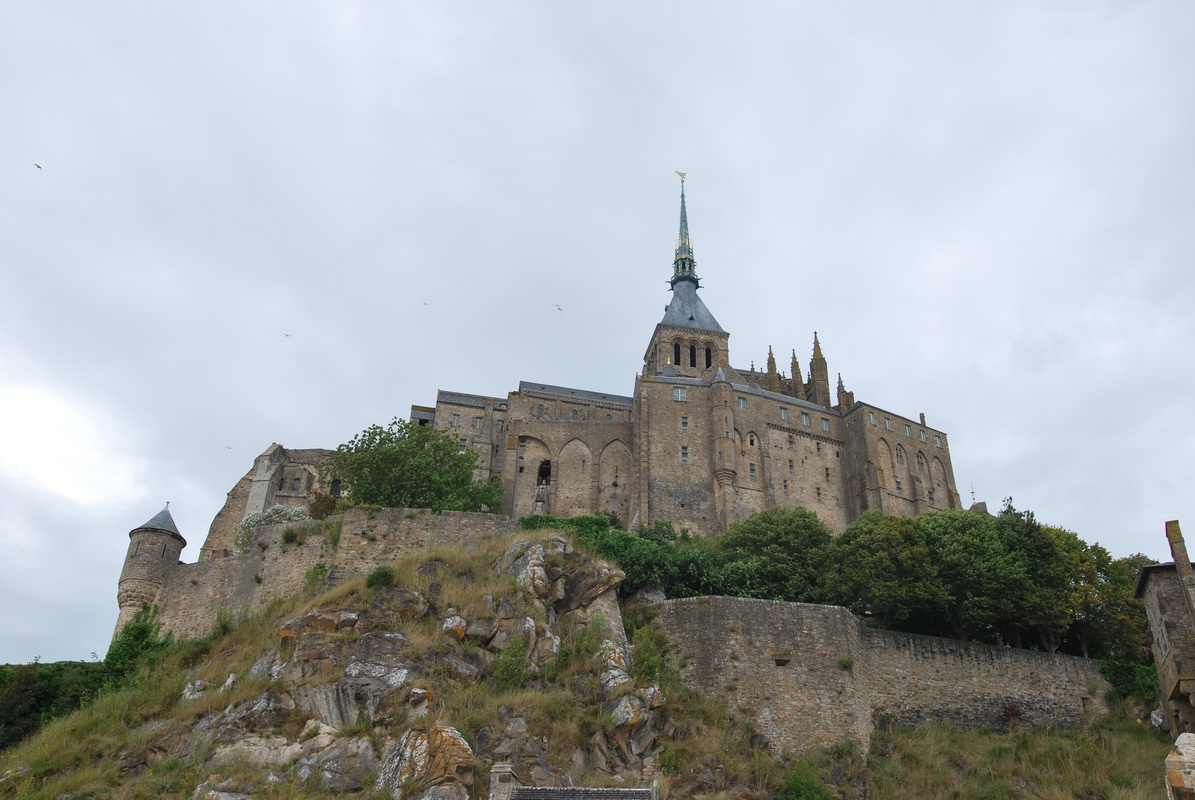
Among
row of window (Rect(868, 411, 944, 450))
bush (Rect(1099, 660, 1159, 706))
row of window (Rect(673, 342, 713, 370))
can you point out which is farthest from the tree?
row of window (Rect(673, 342, 713, 370))

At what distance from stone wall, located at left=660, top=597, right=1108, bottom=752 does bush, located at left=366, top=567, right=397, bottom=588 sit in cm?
816

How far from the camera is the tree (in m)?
42.0

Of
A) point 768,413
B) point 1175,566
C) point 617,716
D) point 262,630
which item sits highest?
point 768,413

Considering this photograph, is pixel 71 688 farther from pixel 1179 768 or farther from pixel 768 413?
pixel 768 413

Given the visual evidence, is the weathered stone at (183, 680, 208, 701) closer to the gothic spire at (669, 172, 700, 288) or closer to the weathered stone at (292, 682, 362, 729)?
the weathered stone at (292, 682, 362, 729)

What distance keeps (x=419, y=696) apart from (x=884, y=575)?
18.4 metres

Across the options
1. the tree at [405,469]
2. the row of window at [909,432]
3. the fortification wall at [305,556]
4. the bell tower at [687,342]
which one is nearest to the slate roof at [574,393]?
the bell tower at [687,342]

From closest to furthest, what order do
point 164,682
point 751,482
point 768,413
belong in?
1. point 164,682
2. point 751,482
3. point 768,413

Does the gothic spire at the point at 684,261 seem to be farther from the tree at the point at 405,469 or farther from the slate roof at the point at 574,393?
the tree at the point at 405,469

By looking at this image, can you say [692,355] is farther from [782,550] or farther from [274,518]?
[782,550]

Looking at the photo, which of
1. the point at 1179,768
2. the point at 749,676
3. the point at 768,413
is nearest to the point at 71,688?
the point at 749,676

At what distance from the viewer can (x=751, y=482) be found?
6300 centimetres

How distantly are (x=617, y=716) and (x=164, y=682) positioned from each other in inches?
519

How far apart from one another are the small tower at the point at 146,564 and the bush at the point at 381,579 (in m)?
10.9
